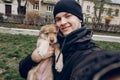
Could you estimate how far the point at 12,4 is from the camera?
42.4m

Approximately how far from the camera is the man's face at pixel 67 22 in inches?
73.9

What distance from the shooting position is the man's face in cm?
188

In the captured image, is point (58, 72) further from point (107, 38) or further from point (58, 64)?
point (107, 38)

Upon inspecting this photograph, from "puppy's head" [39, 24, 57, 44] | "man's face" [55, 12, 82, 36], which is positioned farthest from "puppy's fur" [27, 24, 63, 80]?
"man's face" [55, 12, 82, 36]

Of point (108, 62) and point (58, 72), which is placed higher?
Result: point (108, 62)

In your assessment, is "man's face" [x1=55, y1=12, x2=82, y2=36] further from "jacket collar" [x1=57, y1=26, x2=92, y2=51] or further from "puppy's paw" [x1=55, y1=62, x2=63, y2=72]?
"puppy's paw" [x1=55, y1=62, x2=63, y2=72]

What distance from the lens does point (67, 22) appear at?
190cm

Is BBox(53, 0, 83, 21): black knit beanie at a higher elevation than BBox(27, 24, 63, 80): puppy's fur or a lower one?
higher

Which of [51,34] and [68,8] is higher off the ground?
[68,8]

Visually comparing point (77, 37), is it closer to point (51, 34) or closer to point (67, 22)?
point (67, 22)

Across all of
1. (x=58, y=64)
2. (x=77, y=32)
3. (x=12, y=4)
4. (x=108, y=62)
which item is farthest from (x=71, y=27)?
(x=12, y=4)

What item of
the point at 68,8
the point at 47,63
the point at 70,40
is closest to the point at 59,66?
the point at 47,63

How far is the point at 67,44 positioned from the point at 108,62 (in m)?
0.75

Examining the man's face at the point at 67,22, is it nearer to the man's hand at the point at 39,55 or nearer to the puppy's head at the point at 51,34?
the puppy's head at the point at 51,34
